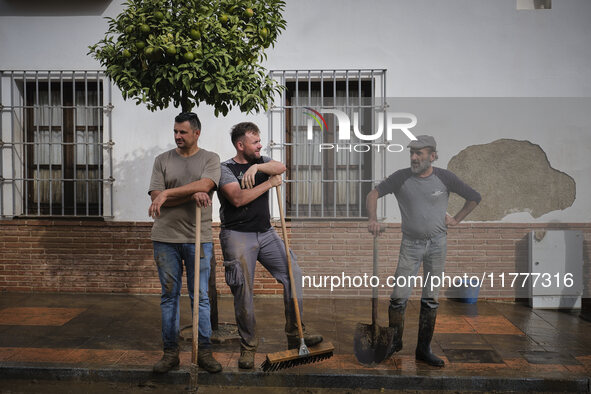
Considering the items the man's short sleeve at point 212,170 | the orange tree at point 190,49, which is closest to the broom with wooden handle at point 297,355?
the man's short sleeve at point 212,170

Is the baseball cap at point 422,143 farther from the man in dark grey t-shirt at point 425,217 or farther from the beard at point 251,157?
the beard at point 251,157

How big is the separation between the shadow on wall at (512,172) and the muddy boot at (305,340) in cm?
370

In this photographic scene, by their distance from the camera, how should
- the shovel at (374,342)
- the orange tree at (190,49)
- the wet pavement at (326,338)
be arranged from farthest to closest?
1. the orange tree at (190,49)
2. the shovel at (374,342)
3. the wet pavement at (326,338)

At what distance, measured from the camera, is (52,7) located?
8047mm

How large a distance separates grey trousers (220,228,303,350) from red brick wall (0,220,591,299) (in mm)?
2792

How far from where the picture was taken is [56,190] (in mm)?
8375

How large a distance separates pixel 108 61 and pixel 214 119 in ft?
7.90

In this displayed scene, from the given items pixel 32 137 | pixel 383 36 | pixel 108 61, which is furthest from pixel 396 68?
pixel 32 137

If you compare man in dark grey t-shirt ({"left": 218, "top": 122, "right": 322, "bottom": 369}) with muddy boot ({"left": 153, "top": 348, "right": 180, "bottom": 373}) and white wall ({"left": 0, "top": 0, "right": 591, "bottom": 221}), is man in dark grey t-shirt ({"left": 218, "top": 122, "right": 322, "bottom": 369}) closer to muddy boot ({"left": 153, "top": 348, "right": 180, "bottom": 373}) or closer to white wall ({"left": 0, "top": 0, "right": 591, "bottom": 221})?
muddy boot ({"left": 153, "top": 348, "right": 180, "bottom": 373})

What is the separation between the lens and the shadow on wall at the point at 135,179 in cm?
801

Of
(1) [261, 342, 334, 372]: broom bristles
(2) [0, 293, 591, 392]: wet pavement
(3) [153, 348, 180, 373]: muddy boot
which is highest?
(1) [261, 342, 334, 372]: broom bristles

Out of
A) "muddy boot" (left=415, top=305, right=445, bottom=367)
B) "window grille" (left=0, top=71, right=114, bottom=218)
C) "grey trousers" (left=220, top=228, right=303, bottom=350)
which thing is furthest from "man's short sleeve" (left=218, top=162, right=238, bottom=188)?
"window grille" (left=0, top=71, right=114, bottom=218)

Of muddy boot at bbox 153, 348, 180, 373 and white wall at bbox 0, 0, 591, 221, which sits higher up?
white wall at bbox 0, 0, 591, 221

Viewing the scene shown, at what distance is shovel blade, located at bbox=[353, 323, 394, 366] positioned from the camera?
505 cm
